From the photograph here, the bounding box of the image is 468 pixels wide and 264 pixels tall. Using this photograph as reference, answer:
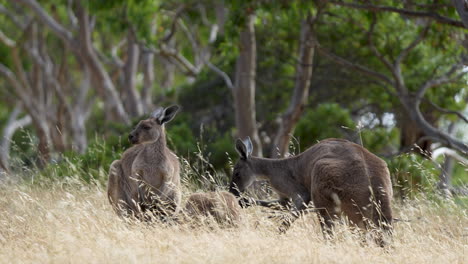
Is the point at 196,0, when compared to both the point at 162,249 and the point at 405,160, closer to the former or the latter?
the point at 405,160

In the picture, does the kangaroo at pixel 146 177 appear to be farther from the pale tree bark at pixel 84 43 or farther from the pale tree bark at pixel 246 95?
the pale tree bark at pixel 84 43

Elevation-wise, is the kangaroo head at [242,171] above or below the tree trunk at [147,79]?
above

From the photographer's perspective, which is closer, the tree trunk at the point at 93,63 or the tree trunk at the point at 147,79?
the tree trunk at the point at 93,63

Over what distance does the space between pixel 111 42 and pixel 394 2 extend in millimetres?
18772

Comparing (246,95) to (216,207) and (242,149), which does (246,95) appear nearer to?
(242,149)

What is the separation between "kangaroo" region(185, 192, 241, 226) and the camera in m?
7.67

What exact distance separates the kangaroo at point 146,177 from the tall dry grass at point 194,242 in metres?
0.39

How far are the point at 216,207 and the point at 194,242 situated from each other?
4.35 ft

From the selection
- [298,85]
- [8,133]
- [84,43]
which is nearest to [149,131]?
[298,85]

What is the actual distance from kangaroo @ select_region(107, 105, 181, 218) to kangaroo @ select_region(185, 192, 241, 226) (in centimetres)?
Answer: 26

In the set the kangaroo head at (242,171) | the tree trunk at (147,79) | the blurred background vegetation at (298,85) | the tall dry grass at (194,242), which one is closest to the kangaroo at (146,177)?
the tall dry grass at (194,242)

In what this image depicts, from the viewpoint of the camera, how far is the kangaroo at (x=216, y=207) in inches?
302

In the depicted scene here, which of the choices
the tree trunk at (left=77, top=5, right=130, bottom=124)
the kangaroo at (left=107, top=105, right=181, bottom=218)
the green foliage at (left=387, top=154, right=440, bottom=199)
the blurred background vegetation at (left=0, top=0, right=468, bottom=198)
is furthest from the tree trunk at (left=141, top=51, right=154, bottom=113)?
the kangaroo at (left=107, top=105, right=181, bottom=218)

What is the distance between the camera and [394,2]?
37.6 feet
